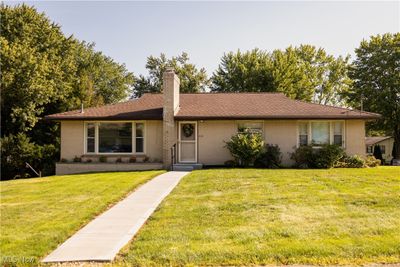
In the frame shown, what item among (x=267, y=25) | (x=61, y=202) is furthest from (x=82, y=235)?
(x=267, y=25)

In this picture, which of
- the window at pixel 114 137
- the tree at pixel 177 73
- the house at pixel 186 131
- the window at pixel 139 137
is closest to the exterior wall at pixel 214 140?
the house at pixel 186 131

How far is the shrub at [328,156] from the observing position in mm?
17969

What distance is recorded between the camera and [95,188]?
11961 mm

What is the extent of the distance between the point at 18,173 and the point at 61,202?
15.3 meters

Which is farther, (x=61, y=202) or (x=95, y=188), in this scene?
(x=95, y=188)

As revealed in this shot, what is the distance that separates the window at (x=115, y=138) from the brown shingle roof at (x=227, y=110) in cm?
67

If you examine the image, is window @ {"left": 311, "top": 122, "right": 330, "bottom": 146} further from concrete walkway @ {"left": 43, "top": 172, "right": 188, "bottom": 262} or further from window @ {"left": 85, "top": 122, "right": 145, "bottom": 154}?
concrete walkway @ {"left": 43, "top": 172, "right": 188, "bottom": 262}

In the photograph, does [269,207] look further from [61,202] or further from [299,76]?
[299,76]

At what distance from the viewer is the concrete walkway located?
5727 mm

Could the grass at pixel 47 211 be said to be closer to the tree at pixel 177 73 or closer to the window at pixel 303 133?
the window at pixel 303 133

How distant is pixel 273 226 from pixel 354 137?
14.0 metres

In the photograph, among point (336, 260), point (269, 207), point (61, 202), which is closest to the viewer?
point (336, 260)

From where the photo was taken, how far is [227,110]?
1977 centimetres

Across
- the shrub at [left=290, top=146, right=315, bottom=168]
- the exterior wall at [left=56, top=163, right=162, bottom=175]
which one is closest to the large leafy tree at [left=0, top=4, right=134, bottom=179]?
the exterior wall at [left=56, top=163, right=162, bottom=175]
